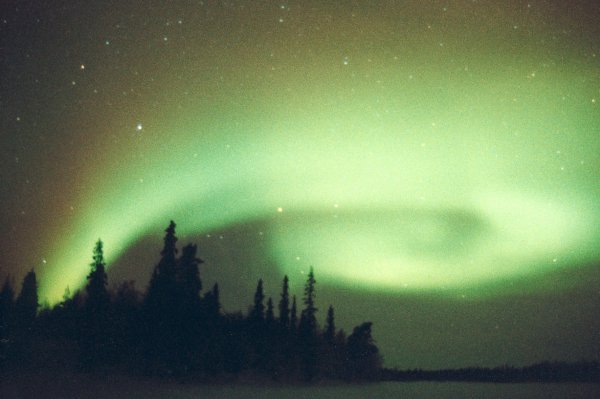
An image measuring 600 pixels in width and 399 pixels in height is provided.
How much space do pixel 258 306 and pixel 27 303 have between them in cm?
2674

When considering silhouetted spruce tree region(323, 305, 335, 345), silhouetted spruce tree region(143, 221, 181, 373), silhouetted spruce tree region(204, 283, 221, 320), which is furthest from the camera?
silhouetted spruce tree region(323, 305, 335, 345)

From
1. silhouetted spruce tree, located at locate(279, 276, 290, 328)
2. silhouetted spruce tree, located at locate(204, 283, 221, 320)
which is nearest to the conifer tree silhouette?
silhouetted spruce tree, located at locate(279, 276, 290, 328)

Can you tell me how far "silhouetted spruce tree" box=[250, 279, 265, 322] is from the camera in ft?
213

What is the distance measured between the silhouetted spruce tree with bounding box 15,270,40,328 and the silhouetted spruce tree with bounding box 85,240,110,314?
449 inches

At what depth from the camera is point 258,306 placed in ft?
215

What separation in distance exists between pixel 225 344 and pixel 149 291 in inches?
343

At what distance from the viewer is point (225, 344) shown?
54.9 metres

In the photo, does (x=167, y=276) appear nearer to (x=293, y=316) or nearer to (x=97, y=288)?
(x=97, y=288)

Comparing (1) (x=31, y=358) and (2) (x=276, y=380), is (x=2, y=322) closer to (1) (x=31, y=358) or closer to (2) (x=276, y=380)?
(1) (x=31, y=358)

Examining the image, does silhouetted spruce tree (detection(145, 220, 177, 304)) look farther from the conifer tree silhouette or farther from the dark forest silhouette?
the conifer tree silhouette

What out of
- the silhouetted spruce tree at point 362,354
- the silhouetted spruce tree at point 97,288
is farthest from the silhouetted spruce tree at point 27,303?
the silhouetted spruce tree at point 362,354

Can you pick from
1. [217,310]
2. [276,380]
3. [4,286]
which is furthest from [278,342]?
[4,286]

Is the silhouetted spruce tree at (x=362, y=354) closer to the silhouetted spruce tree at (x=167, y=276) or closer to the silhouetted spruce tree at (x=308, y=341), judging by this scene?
the silhouetted spruce tree at (x=308, y=341)

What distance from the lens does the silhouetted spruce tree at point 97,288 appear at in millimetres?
49562
